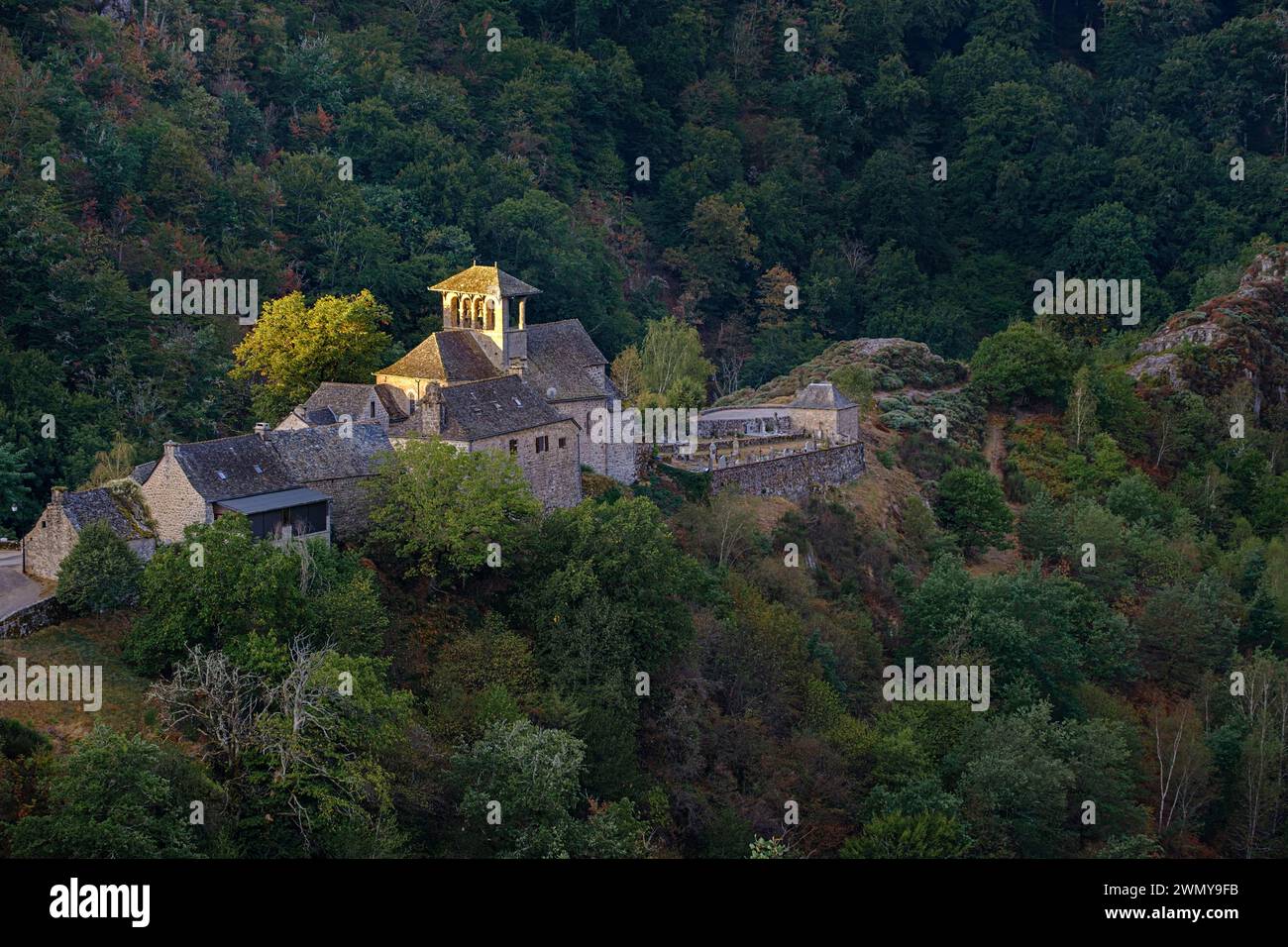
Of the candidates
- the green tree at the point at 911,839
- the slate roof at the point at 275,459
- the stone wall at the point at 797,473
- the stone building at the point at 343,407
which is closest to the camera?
the slate roof at the point at 275,459

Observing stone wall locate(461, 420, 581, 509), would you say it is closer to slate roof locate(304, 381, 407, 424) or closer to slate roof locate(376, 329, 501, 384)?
slate roof locate(376, 329, 501, 384)

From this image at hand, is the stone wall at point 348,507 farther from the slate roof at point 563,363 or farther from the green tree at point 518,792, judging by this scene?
the slate roof at point 563,363

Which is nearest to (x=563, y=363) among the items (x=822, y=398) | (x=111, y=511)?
(x=822, y=398)

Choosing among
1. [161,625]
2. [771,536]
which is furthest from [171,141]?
[161,625]

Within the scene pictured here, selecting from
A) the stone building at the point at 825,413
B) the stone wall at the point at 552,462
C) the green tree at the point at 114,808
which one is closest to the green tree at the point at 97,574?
the green tree at the point at 114,808

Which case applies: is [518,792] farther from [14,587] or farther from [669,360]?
[669,360]
